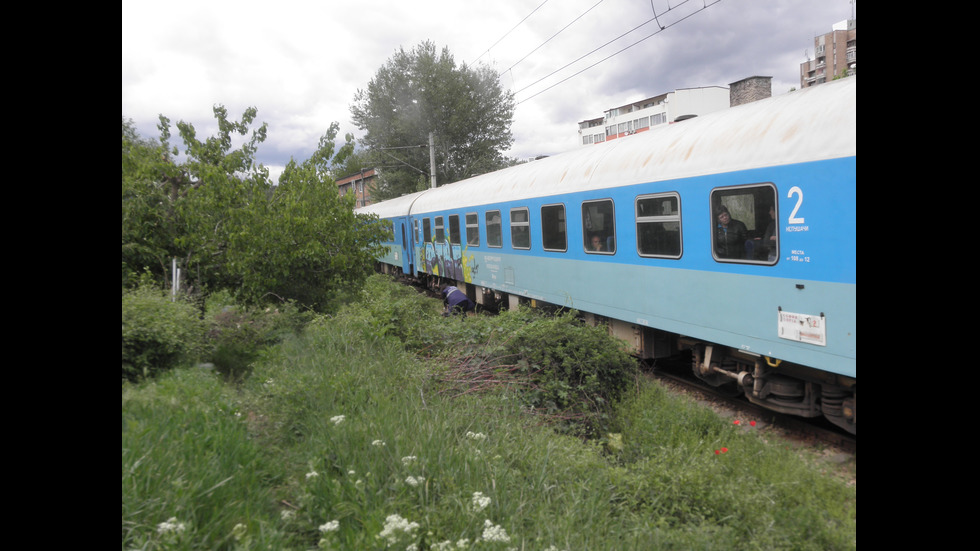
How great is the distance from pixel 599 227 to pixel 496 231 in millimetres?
4162

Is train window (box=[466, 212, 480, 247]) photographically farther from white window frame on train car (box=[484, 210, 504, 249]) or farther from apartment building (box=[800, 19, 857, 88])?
apartment building (box=[800, 19, 857, 88])

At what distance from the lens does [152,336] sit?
4.71 meters

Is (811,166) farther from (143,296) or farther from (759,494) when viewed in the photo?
(143,296)

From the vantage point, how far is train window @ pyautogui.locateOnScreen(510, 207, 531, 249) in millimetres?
10633

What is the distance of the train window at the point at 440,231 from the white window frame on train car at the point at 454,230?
61 centimetres

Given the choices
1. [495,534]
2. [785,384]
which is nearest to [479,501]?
[495,534]

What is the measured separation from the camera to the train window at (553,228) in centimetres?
938

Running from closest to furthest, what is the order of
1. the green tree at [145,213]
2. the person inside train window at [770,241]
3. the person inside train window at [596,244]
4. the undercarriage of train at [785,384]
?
the undercarriage of train at [785,384] < the person inside train window at [770,241] < the green tree at [145,213] < the person inside train window at [596,244]

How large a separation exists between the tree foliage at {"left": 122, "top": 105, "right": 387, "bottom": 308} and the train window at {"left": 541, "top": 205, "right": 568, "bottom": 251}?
2846 mm

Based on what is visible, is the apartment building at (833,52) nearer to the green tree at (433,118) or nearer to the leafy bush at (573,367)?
the green tree at (433,118)

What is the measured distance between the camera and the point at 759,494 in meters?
4.02

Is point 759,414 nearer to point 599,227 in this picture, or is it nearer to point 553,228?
point 599,227

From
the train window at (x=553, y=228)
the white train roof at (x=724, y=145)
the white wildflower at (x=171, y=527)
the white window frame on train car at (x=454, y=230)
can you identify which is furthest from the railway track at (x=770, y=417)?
the white window frame on train car at (x=454, y=230)
